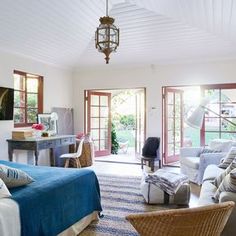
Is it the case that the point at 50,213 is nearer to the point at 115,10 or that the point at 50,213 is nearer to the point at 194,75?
the point at 115,10

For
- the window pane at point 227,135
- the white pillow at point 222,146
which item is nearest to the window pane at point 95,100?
the window pane at point 227,135

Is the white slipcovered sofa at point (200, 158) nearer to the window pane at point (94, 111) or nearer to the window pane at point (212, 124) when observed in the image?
the window pane at point (212, 124)

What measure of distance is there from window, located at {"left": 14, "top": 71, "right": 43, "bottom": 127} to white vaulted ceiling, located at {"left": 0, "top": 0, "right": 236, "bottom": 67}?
496mm

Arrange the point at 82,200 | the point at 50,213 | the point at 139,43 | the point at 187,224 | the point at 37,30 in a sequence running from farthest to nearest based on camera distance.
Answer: the point at 139,43 < the point at 37,30 < the point at 82,200 < the point at 50,213 < the point at 187,224

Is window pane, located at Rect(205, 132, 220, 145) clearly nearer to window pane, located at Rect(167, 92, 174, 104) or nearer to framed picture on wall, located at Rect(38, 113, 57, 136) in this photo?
window pane, located at Rect(167, 92, 174, 104)

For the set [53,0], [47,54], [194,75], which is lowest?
[194,75]

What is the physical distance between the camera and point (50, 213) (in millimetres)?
2279

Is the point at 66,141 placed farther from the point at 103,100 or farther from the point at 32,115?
the point at 103,100

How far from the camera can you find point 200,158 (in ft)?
14.8

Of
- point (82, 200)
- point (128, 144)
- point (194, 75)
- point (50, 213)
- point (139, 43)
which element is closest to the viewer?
point (50, 213)

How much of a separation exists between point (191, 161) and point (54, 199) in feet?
10.2

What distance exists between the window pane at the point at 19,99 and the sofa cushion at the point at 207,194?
4.06 metres

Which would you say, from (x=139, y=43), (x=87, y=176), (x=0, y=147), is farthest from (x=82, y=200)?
(x=139, y=43)

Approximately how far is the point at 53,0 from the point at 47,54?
190cm
